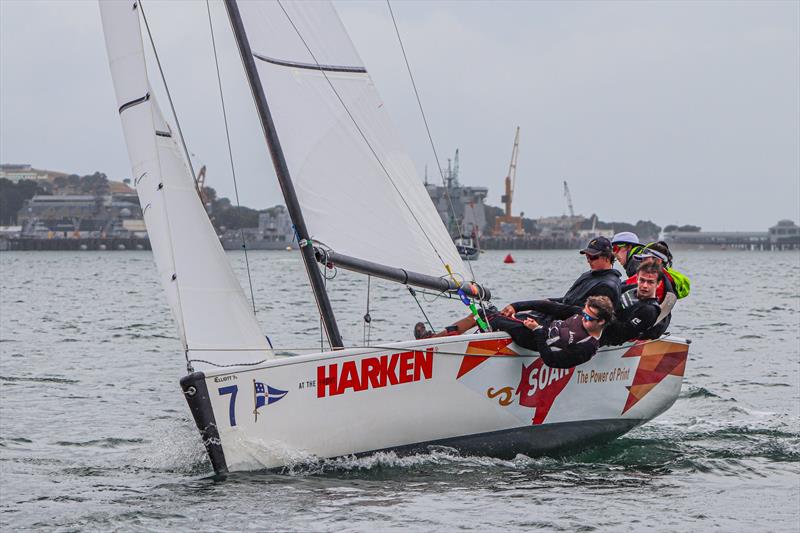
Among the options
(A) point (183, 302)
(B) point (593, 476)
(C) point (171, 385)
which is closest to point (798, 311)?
(C) point (171, 385)

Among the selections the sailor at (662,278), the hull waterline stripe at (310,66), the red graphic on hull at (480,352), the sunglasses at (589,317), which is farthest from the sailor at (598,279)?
the hull waterline stripe at (310,66)

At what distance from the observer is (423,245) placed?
8719 millimetres

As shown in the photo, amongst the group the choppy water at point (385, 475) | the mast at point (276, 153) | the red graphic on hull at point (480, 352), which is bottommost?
the choppy water at point (385, 475)

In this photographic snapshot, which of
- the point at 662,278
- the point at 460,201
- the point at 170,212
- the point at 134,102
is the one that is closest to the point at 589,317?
the point at 662,278

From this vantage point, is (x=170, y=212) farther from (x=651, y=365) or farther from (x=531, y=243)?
(x=531, y=243)

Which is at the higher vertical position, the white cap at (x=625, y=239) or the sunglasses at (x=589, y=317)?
the white cap at (x=625, y=239)

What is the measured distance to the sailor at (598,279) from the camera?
8.39 m

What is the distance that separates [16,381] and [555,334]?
771cm

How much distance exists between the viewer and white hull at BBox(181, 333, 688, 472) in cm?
750

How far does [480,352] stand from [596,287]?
3.45 feet

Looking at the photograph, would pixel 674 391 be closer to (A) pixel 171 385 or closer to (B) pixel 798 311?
(A) pixel 171 385

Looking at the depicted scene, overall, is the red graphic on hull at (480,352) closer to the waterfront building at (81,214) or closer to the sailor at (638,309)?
the sailor at (638,309)

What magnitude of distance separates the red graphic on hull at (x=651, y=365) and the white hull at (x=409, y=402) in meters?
0.13

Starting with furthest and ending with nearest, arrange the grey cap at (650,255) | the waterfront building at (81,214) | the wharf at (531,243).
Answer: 1. the wharf at (531,243)
2. the waterfront building at (81,214)
3. the grey cap at (650,255)
